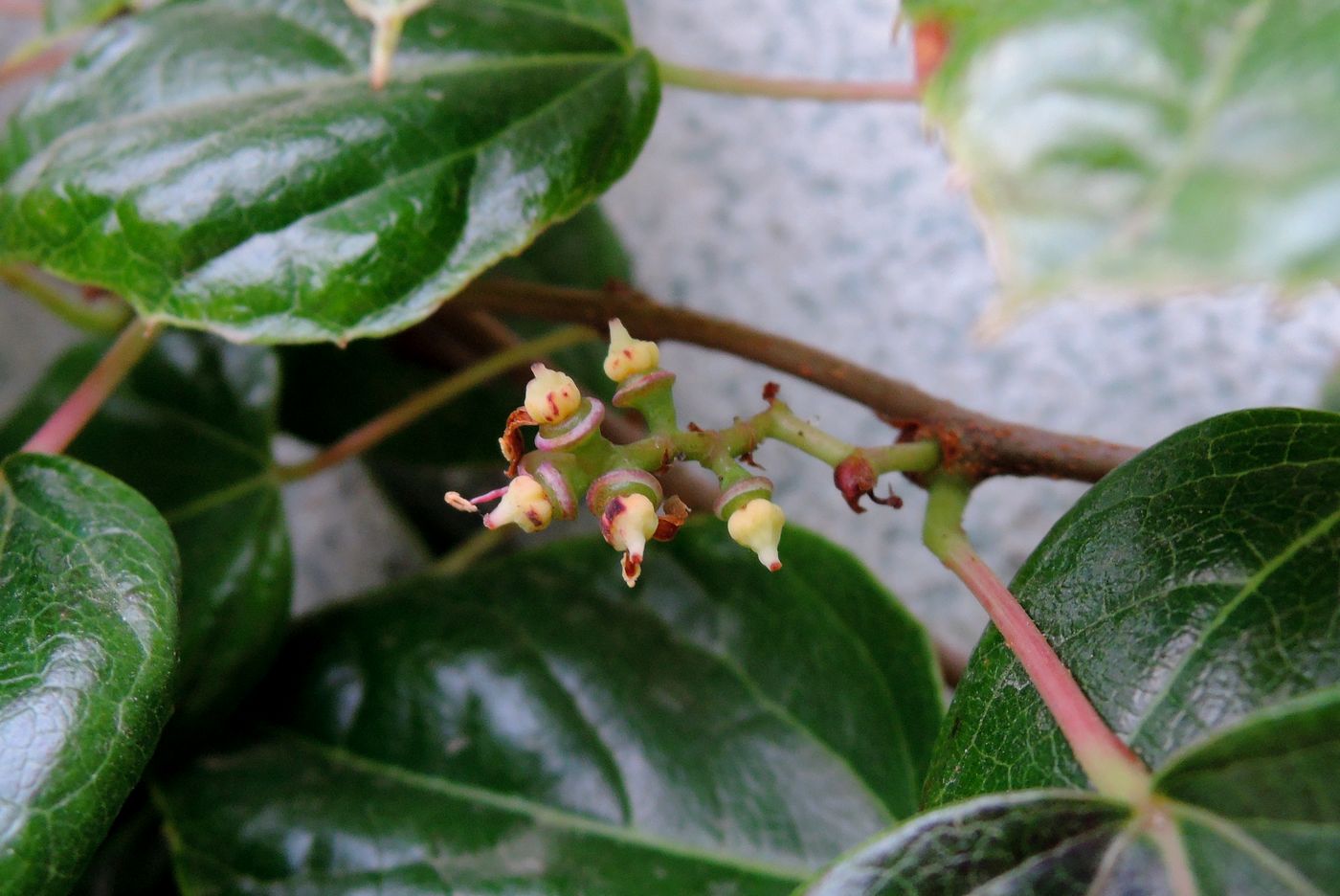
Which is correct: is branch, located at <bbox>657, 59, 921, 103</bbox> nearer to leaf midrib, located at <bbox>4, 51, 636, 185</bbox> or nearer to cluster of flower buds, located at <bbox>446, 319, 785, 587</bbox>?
leaf midrib, located at <bbox>4, 51, 636, 185</bbox>

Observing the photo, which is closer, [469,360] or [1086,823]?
[1086,823]

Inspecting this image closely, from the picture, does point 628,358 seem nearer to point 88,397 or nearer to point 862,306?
point 88,397

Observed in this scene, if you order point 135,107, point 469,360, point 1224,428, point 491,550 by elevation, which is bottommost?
point 491,550

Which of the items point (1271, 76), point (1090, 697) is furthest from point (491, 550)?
point (1271, 76)

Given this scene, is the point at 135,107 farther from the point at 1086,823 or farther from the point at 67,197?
the point at 1086,823

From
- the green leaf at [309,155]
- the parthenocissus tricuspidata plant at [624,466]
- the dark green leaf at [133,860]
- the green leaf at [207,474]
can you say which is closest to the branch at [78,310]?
the green leaf at [207,474]

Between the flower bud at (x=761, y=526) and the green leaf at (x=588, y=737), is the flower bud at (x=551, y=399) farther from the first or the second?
the green leaf at (x=588, y=737)

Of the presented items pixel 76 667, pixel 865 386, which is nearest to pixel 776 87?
pixel 865 386
